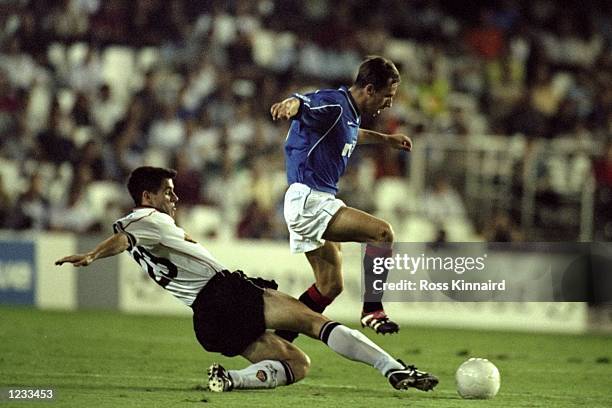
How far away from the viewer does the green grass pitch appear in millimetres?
8125

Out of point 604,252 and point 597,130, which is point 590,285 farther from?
point 597,130

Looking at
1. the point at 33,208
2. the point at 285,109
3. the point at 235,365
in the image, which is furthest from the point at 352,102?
the point at 33,208

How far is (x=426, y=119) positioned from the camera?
18188 mm

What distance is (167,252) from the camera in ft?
26.8

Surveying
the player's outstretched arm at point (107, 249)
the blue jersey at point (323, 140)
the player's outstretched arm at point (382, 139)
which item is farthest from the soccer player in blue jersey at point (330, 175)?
the player's outstretched arm at point (107, 249)

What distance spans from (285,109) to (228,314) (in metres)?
1.48

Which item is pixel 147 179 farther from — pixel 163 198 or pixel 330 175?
pixel 330 175

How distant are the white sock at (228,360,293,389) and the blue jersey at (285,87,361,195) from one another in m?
1.38

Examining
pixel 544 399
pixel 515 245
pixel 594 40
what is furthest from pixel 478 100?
pixel 544 399

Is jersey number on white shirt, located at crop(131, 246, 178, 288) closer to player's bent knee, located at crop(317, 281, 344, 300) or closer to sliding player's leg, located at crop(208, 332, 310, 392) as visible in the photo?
sliding player's leg, located at crop(208, 332, 310, 392)

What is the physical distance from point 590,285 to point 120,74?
791 cm

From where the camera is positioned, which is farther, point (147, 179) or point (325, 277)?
point (325, 277)

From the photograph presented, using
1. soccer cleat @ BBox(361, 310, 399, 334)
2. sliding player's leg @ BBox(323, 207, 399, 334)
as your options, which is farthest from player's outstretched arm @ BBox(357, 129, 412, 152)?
soccer cleat @ BBox(361, 310, 399, 334)

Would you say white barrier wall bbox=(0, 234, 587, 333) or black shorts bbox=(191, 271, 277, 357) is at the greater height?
white barrier wall bbox=(0, 234, 587, 333)
